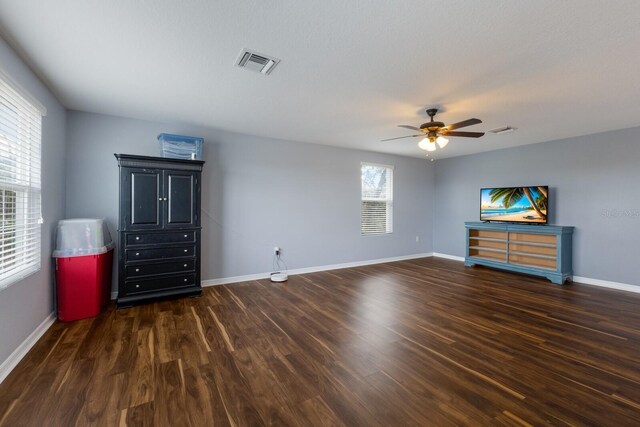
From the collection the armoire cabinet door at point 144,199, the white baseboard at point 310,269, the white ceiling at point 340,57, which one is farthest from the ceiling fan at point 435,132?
the armoire cabinet door at point 144,199

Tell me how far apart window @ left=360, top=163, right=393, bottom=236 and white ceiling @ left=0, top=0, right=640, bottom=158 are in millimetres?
2395

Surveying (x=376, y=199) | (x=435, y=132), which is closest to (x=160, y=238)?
(x=435, y=132)

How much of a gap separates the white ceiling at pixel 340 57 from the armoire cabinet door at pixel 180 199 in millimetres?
828

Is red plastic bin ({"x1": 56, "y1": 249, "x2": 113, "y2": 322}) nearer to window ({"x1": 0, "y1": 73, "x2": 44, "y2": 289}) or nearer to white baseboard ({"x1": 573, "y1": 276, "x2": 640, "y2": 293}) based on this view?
window ({"x1": 0, "y1": 73, "x2": 44, "y2": 289})

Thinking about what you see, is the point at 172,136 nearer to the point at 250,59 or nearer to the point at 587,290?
the point at 250,59

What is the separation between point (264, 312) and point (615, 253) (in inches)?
210

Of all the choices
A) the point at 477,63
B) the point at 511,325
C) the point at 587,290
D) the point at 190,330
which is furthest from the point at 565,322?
the point at 190,330

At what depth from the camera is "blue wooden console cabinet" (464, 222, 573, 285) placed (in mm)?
4613

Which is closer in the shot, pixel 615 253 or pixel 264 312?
pixel 264 312

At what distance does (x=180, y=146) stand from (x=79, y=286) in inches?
79.1

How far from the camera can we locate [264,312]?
10.6ft

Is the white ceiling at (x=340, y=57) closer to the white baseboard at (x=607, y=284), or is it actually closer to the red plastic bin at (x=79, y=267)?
the red plastic bin at (x=79, y=267)

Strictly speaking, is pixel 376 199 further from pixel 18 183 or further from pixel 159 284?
pixel 18 183

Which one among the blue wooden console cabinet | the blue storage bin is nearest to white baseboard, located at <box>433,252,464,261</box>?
the blue wooden console cabinet
